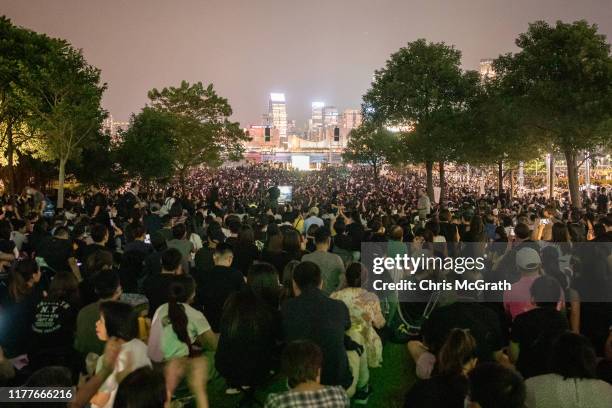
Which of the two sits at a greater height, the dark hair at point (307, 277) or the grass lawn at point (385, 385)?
the dark hair at point (307, 277)

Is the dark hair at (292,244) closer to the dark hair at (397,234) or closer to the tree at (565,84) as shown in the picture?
the dark hair at (397,234)

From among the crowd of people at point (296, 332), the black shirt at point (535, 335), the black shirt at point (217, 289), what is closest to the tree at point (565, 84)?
the crowd of people at point (296, 332)

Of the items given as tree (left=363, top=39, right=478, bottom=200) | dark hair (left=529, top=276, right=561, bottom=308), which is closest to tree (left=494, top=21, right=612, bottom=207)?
tree (left=363, top=39, right=478, bottom=200)

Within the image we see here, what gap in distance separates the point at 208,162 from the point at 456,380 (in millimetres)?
33230

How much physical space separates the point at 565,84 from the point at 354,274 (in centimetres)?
1629

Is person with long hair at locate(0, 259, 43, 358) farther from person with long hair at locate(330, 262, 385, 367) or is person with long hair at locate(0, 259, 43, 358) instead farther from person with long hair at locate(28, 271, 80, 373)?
person with long hair at locate(330, 262, 385, 367)

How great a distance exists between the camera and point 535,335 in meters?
4.18

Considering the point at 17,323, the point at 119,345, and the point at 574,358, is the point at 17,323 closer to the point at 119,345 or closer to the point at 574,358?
the point at 119,345

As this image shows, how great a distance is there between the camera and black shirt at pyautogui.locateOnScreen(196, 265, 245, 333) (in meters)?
5.88

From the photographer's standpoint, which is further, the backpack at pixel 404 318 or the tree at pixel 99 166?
the tree at pixel 99 166

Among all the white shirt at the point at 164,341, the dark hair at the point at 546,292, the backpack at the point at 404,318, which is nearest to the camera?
the white shirt at the point at 164,341

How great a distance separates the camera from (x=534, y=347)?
3977mm

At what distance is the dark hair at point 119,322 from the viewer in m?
3.64

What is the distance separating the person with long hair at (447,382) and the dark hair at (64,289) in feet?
11.3
